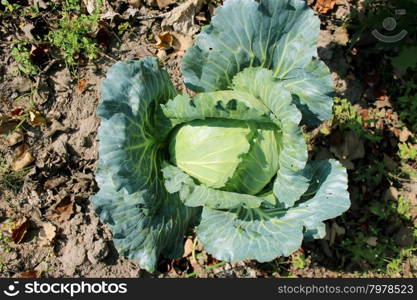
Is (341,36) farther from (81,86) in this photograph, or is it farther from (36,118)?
(36,118)

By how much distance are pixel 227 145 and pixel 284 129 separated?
1.08 feet

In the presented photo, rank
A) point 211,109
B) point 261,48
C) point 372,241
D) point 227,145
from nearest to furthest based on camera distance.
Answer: point 211,109 < point 227,145 < point 261,48 < point 372,241

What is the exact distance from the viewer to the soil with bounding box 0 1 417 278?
3.49m

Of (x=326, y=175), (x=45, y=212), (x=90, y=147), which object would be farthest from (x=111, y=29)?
(x=326, y=175)

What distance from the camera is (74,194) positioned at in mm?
3566

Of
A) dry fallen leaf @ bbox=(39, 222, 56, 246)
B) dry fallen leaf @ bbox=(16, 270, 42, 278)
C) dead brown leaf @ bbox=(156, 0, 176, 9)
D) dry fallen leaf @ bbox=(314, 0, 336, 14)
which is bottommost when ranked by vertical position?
dry fallen leaf @ bbox=(16, 270, 42, 278)

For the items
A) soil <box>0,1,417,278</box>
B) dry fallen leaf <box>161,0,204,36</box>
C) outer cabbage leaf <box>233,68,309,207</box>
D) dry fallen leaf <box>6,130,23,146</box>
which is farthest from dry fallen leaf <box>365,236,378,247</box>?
dry fallen leaf <box>6,130,23,146</box>

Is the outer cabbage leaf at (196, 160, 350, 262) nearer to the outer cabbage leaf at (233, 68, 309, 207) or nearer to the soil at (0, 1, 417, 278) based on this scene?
the outer cabbage leaf at (233, 68, 309, 207)

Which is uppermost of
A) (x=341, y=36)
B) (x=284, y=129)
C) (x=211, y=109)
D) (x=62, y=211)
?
(x=341, y=36)

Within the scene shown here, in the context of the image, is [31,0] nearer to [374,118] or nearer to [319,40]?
[319,40]

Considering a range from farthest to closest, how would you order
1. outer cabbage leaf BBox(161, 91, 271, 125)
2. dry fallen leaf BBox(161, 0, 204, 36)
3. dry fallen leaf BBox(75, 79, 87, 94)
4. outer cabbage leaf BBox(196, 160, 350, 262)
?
dry fallen leaf BBox(161, 0, 204, 36)
dry fallen leaf BBox(75, 79, 87, 94)
outer cabbage leaf BBox(196, 160, 350, 262)
outer cabbage leaf BBox(161, 91, 271, 125)

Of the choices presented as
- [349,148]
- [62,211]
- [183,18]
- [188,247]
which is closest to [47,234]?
[62,211]

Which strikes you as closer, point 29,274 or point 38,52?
point 29,274

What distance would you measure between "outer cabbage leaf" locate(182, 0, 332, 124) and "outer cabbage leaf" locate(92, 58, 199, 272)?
0.27 metres
